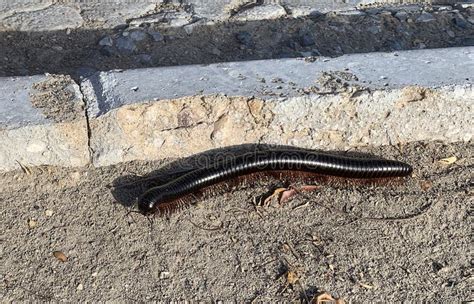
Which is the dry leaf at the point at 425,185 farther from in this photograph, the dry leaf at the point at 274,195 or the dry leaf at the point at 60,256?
the dry leaf at the point at 60,256

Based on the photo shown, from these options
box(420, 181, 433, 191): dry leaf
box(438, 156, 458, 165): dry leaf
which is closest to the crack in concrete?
box(420, 181, 433, 191): dry leaf

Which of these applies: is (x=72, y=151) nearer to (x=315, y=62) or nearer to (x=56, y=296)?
(x=56, y=296)

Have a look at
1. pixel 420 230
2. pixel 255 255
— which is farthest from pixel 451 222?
pixel 255 255

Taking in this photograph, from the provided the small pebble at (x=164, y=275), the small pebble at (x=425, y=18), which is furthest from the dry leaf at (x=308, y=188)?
the small pebble at (x=425, y=18)

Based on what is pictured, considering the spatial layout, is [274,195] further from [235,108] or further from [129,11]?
[129,11]

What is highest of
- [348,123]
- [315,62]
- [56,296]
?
[315,62]

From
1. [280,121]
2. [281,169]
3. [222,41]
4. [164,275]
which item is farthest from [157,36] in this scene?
[164,275]

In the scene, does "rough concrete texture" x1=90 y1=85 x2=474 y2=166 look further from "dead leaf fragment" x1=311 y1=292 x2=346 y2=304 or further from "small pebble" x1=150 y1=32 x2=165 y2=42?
"small pebble" x1=150 y1=32 x2=165 y2=42
